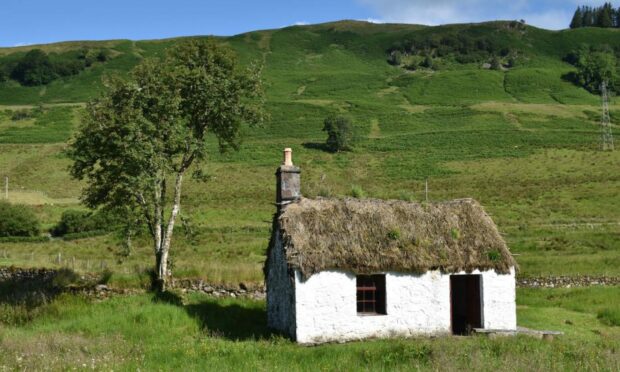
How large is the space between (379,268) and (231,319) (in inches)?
204

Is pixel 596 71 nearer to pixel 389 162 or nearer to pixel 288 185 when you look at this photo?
pixel 389 162

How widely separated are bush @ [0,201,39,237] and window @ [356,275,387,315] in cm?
3444

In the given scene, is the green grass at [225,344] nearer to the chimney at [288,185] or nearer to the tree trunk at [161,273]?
the tree trunk at [161,273]

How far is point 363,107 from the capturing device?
12656 cm

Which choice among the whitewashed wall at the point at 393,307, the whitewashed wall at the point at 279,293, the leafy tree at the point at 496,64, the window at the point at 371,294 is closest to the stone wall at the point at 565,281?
the whitewashed wall at the point at 393,307

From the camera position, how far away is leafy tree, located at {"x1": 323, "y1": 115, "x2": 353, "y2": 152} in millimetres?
91938

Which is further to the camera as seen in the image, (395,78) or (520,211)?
(395,78)

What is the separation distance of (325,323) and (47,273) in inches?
499

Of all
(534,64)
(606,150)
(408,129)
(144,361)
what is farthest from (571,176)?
(534,64)

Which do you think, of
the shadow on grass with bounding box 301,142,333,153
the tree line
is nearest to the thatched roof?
the shadow on grass with bounding box 301,142,333,153

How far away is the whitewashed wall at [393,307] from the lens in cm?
1809

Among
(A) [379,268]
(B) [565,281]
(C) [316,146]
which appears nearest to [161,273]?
(A) [379,268]

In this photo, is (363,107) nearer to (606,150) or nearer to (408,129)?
(408,129)

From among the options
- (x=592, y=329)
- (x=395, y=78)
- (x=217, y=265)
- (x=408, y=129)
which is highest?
(x=395, y=78)
